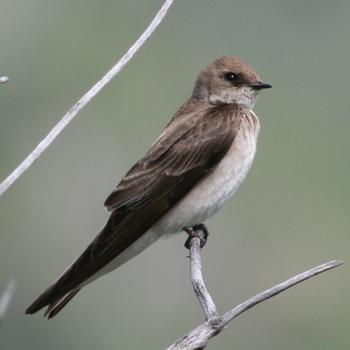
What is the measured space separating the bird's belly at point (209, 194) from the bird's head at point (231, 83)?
48 centimetres

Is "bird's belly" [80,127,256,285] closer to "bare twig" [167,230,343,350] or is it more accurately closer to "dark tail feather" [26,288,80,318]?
"dark tail feather" [26,288,80,318]

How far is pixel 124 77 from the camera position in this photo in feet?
75.4

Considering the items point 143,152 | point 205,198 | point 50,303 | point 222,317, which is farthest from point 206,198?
point 143,152

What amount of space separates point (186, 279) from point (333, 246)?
3530 mm

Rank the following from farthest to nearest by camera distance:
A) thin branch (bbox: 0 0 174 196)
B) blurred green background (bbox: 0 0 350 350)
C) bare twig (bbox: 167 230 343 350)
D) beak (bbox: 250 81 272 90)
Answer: blurred green background (bbox: 0 0 350 350) < beak (bbox: 250 81 272 90) < bare twig (bbox: 167 230 343 350) < thin branch (bbox: 0 0 174 196)

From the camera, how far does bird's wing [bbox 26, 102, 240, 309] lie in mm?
6234

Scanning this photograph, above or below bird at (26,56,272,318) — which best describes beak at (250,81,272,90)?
above

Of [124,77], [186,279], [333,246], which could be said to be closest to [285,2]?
[124,77]

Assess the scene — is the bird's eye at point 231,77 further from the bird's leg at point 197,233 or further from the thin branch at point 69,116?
the thin branch at point 69,116

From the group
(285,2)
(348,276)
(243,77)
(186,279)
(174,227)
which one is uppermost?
(285,2)

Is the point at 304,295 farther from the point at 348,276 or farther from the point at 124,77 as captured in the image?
the point at 124,77

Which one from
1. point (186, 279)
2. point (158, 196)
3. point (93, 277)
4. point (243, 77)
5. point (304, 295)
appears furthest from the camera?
point (304, 295)

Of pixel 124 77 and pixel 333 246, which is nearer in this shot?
pixel 333 246

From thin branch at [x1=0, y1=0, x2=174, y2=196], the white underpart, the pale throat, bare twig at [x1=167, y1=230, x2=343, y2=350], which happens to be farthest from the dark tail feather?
the pale throat
